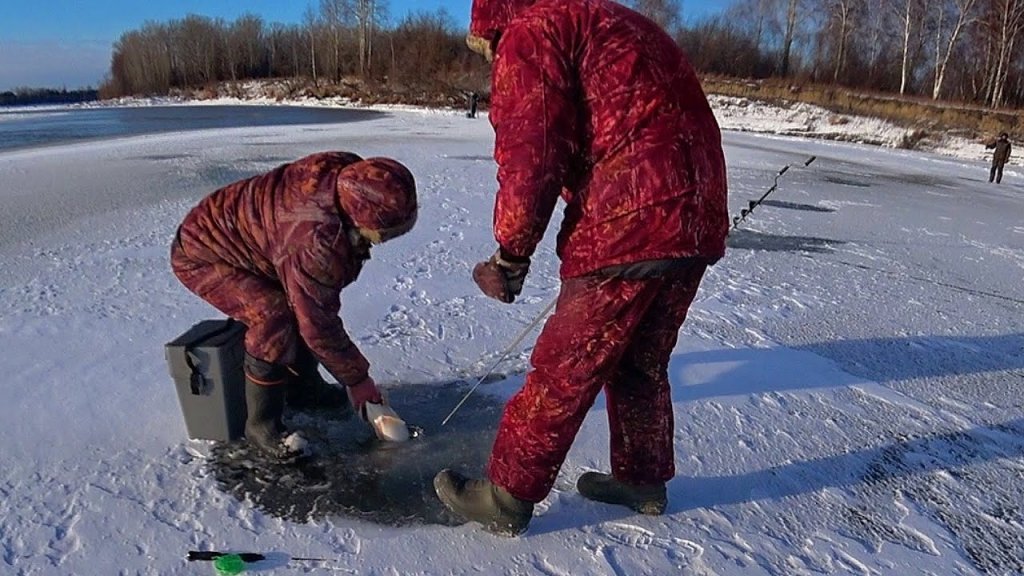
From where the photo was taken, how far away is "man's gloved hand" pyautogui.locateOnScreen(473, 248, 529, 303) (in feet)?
6.59

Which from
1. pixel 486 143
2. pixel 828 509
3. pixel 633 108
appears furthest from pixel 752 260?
pixel 486 143

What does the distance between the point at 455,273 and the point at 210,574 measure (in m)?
3.26

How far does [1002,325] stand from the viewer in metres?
4.71

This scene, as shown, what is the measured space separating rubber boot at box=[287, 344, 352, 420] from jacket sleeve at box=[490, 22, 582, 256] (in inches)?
56.9

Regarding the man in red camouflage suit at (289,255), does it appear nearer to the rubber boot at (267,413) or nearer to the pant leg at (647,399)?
the rubber boot at (267,413)

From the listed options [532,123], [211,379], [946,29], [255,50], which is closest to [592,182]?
[532,123]

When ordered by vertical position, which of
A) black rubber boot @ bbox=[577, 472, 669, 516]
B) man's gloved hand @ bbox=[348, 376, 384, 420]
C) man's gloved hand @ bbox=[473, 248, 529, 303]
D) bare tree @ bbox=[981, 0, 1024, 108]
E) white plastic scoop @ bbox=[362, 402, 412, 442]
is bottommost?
black rubber boot @ bbox=[577, 472, 669, 516]

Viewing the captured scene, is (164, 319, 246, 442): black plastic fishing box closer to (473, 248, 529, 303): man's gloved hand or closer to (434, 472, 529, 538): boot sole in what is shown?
(434, 472, 529, 538): boot sole

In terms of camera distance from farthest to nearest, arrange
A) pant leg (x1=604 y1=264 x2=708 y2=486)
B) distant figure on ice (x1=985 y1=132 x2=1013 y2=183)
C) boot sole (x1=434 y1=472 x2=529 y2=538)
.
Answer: distant figure on ice (x1=985 y1=132 x2=1013 y2=183) → boot sole (x1=434 y1=472 x2=529 y2=538) → pant leg (x1=604 y1=264 x2=708 y2=486)

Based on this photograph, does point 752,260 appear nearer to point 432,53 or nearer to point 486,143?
point 486,143

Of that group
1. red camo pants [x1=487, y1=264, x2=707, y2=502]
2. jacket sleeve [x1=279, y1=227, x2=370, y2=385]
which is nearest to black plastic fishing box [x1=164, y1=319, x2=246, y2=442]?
jacket sleeve [x1=279, y1=227, x2=370, y2=385]

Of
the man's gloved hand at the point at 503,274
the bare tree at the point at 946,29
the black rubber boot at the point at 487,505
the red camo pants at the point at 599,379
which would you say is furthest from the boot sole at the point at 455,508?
the bare tree at the point at 946,29

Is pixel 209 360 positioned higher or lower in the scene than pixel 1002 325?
higher

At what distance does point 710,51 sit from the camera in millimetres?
50312
